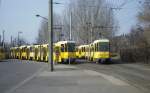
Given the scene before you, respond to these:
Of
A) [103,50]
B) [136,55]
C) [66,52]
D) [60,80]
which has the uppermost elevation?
[103,50]

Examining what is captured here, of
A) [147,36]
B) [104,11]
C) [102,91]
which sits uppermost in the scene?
[104,11]

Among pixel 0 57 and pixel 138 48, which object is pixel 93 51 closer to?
pixel 138 48

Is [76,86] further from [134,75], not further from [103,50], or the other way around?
[103,50]

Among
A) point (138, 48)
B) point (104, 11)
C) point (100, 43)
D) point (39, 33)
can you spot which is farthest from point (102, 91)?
point (39, 33)

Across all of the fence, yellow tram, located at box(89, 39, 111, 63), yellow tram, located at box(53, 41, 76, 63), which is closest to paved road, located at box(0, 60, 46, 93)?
yellow tram, located at box(53, 41, 76, 63)

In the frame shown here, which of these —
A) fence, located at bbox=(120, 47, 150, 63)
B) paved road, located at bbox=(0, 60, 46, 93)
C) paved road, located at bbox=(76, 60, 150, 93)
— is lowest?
paved road, located at bbox=(0, 60, 46, 93)

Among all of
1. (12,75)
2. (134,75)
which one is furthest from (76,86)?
(12,75)

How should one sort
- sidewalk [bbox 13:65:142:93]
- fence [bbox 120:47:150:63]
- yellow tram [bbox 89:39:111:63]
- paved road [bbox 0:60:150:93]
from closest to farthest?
sidewalk [bbox 13:65:142:93], paved road [bbox 0:60:150:93], yellow tram [bbox 89:39:111:63], fence [bbox 120:47:150:63]

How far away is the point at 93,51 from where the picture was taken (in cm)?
5766

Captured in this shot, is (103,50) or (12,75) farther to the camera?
(103,50)

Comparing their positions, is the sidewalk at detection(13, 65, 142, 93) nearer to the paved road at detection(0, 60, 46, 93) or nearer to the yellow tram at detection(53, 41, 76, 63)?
the paved road at detection(0, 60, 46, 93)

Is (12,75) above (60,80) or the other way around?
the other way around

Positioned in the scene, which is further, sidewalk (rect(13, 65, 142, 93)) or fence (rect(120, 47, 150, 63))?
fence (rect(120, 47, 150, 63))

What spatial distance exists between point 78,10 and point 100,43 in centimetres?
3890
